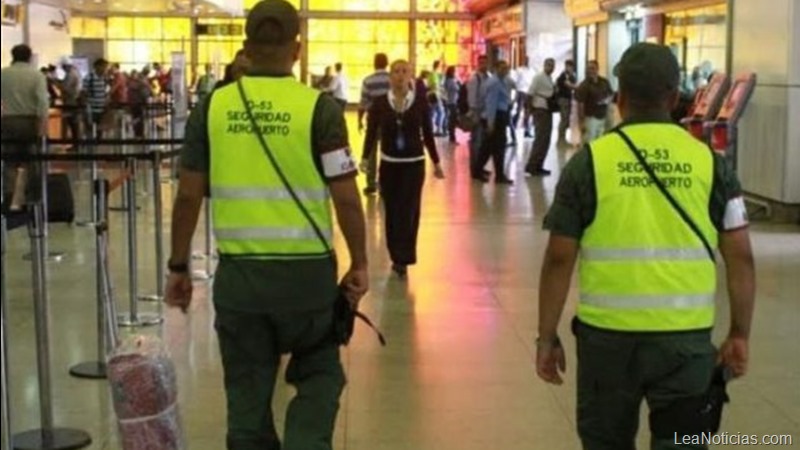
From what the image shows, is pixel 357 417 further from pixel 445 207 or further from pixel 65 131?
pixel 65 131

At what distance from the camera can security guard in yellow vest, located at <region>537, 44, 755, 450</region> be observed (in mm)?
3773

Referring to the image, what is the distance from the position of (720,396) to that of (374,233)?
30.9 ft

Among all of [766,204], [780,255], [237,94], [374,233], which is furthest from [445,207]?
[237,94]

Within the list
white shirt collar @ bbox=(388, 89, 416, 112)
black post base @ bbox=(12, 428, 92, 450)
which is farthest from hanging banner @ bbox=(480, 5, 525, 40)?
black post base @ bbox=(12, 428, 92, 450)

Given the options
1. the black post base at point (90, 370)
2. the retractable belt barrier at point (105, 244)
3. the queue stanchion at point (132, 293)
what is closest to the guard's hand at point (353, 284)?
the retractable belt barrier at point (105, 244)

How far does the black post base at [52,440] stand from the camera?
5762 mm

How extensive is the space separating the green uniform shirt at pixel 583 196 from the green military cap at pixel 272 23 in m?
1.11

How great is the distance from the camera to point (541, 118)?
20188 mm

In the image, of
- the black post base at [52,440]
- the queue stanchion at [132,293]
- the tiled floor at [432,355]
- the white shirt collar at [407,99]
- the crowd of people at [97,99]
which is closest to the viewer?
the black post base at [52,440]

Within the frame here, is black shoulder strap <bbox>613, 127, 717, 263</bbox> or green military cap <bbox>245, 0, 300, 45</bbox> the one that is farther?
green military cap <bbox>245, 0, 300, 45</bbox>

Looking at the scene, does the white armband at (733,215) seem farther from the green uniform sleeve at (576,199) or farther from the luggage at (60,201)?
the luggage at (60,201)

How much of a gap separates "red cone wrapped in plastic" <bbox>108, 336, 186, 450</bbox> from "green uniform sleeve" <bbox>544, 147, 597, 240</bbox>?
1.52 metres

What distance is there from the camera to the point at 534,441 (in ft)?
19.3

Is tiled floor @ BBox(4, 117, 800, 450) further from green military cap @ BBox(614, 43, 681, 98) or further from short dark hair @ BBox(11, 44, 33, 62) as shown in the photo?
short dark hair @ BBox(11, 44, 33, 62)
